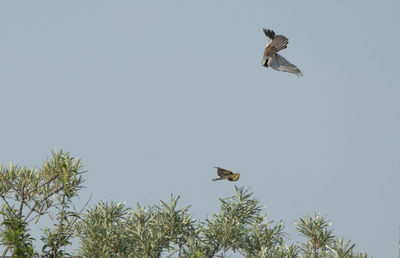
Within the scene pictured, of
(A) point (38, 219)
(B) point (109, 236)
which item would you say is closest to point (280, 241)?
(B) point (109, 236)

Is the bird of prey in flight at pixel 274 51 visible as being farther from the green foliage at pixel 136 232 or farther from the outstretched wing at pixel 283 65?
the green foliage at pixel 136 232

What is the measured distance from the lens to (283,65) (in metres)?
14.4

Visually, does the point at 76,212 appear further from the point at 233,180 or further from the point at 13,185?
the point at 233,180

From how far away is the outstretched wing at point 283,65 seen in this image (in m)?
14.2

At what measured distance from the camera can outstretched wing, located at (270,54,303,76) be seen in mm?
14164

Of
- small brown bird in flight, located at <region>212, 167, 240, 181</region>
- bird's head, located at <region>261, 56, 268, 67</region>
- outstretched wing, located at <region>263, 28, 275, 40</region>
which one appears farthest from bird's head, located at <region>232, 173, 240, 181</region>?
outstretched wing, located at <region>263, 28, 275, 40</region>

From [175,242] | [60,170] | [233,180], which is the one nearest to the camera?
[233,180]

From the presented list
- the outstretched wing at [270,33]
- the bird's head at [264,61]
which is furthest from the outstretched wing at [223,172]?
the outstretched wing at [270,33]

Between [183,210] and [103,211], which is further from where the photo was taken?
[103,211]

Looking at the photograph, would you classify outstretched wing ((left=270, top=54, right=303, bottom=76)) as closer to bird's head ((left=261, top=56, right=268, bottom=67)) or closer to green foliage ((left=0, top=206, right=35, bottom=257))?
bird's head ((left=261, top=56, right=268, bottom=67))

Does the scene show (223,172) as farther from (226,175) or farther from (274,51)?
(274,51)

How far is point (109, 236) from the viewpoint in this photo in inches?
513

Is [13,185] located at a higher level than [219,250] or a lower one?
higher

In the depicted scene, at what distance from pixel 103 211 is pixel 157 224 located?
172 centimetres
